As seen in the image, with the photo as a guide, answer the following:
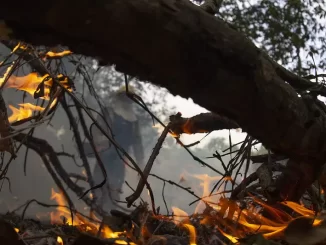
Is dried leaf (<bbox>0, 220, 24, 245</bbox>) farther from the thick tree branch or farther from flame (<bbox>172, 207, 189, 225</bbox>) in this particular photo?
the thick tree branch

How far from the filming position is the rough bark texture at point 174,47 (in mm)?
651

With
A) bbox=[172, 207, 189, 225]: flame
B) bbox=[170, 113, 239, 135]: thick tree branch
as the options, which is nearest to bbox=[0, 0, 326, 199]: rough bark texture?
bbox=[172, 207, 189, 225]: flame

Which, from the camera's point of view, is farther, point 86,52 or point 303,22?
point 303,22

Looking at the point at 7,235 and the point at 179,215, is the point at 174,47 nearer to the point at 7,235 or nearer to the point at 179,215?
the point at 7,235

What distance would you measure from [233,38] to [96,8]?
27 cm

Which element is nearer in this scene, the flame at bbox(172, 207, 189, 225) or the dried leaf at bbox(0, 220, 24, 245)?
the dried leaf at bbox(0, 220, 24, 245)

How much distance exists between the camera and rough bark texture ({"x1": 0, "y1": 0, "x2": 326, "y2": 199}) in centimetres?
65

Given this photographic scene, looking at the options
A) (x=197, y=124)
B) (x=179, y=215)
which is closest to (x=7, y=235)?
(x=179, y=215)

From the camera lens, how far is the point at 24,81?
171 centimetres

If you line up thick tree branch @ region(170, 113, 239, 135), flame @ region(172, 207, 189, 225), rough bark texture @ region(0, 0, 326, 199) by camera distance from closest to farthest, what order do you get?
rough bark texture @ region(0, 0, 326, 199)
flame @ region(172, 207, 189, 225)
thick tree branch @ region(170, 113, 239, 135)

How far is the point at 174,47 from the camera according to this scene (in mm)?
713

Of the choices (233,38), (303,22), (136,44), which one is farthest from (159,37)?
(303,22)

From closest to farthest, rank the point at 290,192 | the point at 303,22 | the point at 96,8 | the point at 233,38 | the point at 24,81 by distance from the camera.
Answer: the point at 96,8, the point at 233,38, the point at 290,192, the point at 24,81, the point at 303,22

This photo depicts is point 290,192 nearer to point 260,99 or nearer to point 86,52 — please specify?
point 260,99
